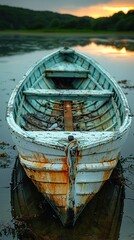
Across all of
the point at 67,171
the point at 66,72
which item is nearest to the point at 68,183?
the point at 67,171

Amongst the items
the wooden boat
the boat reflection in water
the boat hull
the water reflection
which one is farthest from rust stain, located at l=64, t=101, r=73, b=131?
the water reflection

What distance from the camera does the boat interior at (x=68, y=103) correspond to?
700 centimetres

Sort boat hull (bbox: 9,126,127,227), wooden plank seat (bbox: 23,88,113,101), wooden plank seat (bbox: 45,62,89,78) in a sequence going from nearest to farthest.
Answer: boat hull (bbox: 9,126,127,227)
wooden plank seat (bbox: 23,88,113,101)
wooden plank seat (bbox: 45,62,89,78)

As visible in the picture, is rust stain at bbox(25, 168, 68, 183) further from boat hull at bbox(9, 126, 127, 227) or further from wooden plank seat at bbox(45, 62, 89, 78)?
wooden plank seat at bbox(45, 62, 89, 78)

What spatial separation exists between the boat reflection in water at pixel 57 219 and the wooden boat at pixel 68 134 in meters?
0.25

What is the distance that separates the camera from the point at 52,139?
483 cm

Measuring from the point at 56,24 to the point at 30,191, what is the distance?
3095 inches

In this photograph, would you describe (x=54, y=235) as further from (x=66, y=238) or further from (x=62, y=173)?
(x=62, y=173)

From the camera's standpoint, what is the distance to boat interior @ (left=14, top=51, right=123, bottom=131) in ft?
23.0

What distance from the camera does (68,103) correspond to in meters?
8.41

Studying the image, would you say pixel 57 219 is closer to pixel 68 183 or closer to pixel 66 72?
pixel 68 183

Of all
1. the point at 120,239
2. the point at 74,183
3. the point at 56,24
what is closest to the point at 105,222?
the point at 120,239

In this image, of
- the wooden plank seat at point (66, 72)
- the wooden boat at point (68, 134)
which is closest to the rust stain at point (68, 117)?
the wooden boat at point (68, 134)

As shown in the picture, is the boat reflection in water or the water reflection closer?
the boat reflection in water
